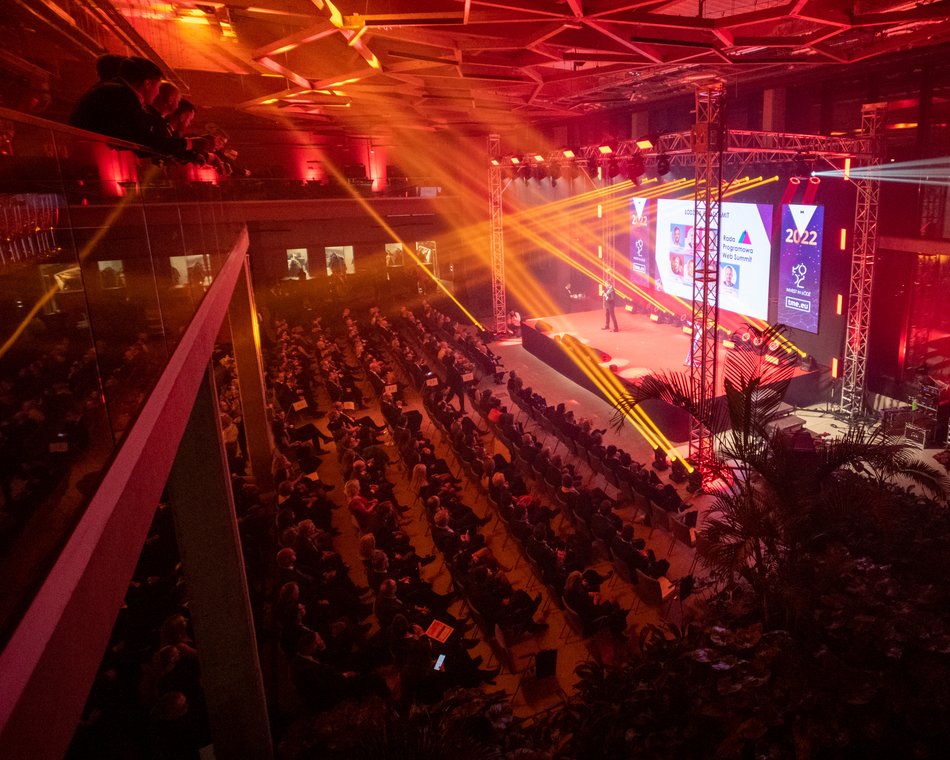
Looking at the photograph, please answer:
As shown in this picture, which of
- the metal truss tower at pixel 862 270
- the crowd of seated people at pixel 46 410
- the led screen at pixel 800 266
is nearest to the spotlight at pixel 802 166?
the led screen at pixel 800 266

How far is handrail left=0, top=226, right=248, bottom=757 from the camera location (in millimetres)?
1463

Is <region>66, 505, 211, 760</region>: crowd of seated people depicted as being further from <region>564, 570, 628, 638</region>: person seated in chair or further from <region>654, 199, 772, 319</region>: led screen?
<region>654, 199, 772, 319</region>: led screen

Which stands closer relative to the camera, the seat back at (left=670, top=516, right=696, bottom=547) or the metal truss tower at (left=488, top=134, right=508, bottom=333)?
the seat back at (left=670, top=516, right=696, bottom=547)

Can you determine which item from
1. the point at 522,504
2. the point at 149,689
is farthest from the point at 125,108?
the point at 522,504

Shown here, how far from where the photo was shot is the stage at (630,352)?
40.9 feet

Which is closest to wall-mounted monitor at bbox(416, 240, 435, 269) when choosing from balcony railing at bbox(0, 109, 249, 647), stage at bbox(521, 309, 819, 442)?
stage at bbox(521, 309, 819, 442)

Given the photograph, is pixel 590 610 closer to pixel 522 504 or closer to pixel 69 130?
pixel 522 504

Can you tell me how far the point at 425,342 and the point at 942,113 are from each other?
11347 millimetres

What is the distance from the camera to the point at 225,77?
14.8 meters

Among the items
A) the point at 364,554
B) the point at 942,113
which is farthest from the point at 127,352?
the point at 942,113

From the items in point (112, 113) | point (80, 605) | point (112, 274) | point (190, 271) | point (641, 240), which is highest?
point (112, 113)

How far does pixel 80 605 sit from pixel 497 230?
61.0 ft

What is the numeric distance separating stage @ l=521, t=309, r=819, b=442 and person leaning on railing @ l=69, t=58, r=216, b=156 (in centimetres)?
993

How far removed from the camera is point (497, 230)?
19.7 m
